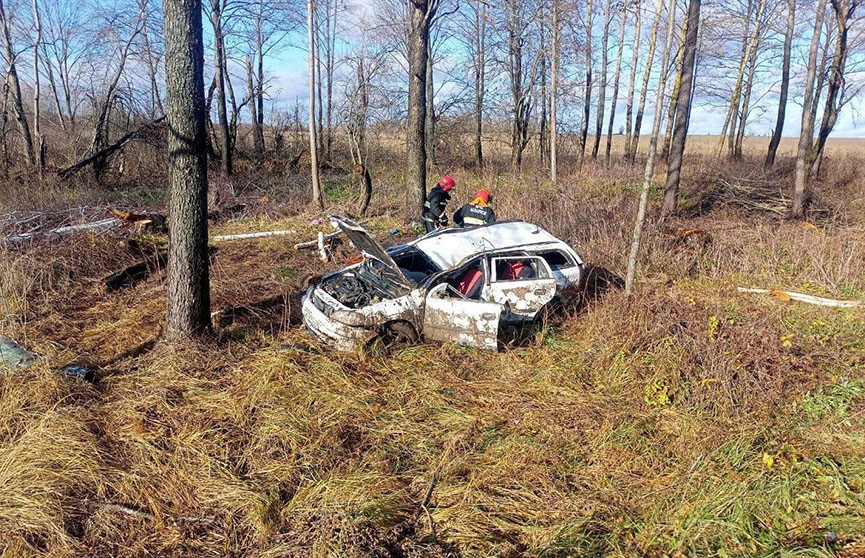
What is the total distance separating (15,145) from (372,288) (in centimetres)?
1860

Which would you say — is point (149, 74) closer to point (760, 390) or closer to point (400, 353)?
point (400, 353)

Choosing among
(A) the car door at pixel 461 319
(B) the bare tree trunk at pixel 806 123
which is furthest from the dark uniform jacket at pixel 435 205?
(B) the bare tree trunk at pixel 806 123

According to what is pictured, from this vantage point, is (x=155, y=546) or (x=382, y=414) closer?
(x=155, y=546)

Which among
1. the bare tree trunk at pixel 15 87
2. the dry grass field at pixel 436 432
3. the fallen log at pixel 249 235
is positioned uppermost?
the bare tree trunk at pixel 15 87

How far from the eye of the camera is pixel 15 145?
16.8 meters

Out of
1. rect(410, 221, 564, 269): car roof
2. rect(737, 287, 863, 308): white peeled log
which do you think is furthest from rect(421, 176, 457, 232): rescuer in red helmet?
rect(737, 287, 863, 308): white peeled log

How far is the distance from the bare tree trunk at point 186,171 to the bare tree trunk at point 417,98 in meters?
6.12

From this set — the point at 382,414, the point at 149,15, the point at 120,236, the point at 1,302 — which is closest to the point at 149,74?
the point at 149,15

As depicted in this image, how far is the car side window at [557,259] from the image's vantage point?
614cm

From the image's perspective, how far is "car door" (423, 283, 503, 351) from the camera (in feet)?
17.0

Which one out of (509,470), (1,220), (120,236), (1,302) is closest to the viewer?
(509,470)

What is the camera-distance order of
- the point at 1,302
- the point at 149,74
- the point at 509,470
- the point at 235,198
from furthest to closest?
the point at 149,74
the point at 235,198
the point at 1,302
the point at 509,470

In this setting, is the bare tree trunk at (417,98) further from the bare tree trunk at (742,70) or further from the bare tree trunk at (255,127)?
the bare tree trunk at (742,70)

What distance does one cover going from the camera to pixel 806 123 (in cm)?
1127
